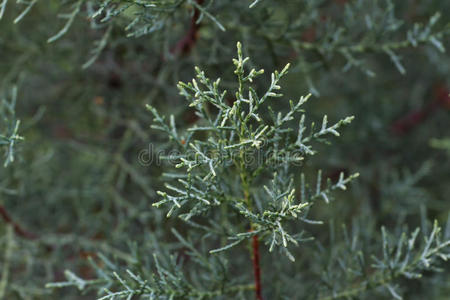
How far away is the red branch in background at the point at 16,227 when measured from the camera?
2074 mm

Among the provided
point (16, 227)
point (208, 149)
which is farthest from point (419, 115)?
point (16, 227)

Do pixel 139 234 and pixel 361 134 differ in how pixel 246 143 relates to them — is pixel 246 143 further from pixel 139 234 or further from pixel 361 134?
pixel 361 134

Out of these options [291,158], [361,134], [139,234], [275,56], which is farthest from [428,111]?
[291,158]

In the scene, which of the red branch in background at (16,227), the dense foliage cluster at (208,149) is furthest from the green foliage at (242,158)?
the red branch in background at (16,227)

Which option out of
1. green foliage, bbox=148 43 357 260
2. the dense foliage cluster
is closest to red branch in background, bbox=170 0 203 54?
the dense foliage cluster

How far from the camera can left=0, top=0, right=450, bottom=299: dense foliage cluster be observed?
1.59 metres

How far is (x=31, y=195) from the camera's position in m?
2.44

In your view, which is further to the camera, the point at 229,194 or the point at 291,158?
the point at 229,194

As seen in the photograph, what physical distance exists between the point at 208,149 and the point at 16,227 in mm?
1119

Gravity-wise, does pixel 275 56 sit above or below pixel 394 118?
above

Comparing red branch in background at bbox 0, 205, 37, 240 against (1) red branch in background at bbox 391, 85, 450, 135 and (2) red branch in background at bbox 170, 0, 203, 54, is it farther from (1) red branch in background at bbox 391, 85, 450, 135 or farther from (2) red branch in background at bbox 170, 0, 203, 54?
(1) red branch in background at bbox 391, 85, 450, 135

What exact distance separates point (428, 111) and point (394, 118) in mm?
193

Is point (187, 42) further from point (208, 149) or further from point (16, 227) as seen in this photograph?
point (16, 227)

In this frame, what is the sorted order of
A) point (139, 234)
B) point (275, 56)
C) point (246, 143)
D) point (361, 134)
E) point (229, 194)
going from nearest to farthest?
point (246, 143)
point (229, 194)
point (275, 56)
point (139, 234)
point (361, 134)
